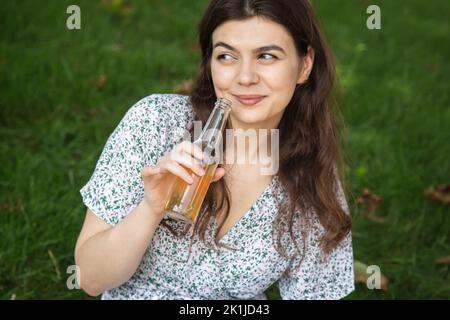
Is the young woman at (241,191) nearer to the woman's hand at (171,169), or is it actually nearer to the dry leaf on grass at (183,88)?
the woman's hand at (171,169)

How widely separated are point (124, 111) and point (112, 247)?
2.18 m

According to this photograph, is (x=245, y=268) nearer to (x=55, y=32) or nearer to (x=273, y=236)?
(x=273, y=236)

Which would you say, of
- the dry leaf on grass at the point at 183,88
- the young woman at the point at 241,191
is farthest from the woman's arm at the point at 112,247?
the dry leaf on grass at the point at 183,88

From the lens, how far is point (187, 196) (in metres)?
1.90

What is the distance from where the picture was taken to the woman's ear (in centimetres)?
238

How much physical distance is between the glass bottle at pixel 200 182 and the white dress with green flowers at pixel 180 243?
1.15 ft

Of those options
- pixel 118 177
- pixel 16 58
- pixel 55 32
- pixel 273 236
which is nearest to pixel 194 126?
pixel 118 177

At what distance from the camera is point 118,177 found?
7.25 feet

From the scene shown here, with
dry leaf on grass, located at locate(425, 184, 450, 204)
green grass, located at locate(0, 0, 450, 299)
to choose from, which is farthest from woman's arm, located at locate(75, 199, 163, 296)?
dry leaf on grass, located at locate(425, 184, 450, 204)

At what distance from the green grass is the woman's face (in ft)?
3.94

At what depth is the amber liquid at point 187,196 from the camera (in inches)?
73.7

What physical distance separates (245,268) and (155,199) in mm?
630

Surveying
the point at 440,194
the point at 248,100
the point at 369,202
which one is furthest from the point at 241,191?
the point at 440,194

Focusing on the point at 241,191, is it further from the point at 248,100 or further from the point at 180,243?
the point at 248,100
